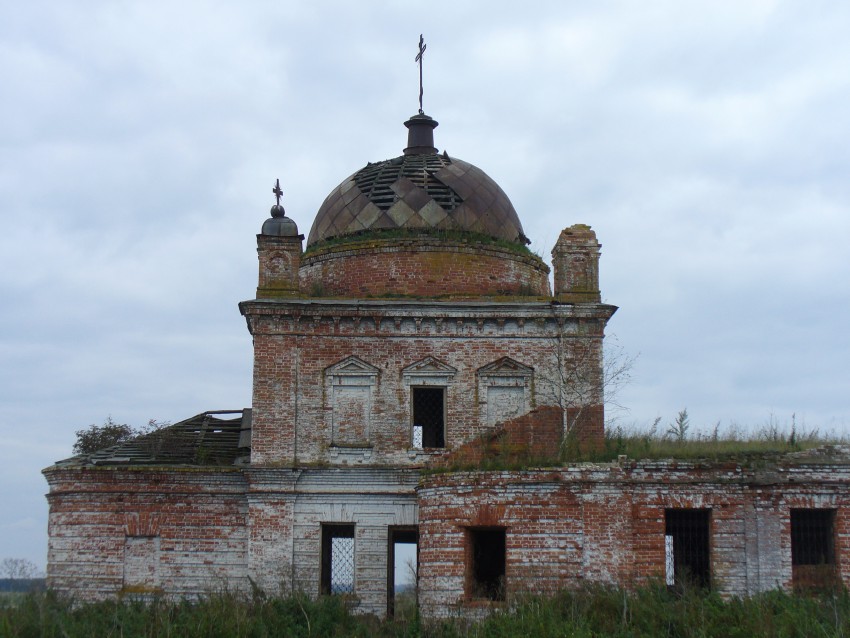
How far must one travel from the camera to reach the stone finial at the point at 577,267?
20.9 metres

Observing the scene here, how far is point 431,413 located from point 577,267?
13.3 feet

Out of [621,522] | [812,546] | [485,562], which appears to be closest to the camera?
[812,546]

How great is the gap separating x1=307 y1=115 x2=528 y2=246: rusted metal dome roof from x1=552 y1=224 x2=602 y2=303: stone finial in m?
2.64

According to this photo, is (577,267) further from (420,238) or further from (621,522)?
(621,522)

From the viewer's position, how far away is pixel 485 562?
1891 centimetres

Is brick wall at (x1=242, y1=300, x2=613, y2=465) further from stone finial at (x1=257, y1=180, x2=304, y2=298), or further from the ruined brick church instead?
stone finial at (x1=257, y1=180, x2=304, y2=298)

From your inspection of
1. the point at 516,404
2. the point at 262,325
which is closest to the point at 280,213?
the point at 262,325

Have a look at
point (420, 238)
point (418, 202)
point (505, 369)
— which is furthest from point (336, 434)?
point (418, 202)

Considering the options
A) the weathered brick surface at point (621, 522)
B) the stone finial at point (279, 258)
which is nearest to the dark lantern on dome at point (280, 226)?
the stone finial at point (279, 258)

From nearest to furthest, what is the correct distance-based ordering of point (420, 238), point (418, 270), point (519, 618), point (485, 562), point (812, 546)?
point (519, 618) → point (812, 546) → point (485, 562) → point (418, 270) → point (420, 238)

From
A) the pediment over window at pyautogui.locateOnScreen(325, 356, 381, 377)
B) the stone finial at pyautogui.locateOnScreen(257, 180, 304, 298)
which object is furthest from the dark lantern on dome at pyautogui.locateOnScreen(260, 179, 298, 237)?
the pediment over window at pyautogui.locateOnScreen(325, 356, 381, 377)

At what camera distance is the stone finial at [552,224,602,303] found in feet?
68.5

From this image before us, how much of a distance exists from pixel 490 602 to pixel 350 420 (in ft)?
16.6

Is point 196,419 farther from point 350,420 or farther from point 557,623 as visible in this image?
point 557,623
